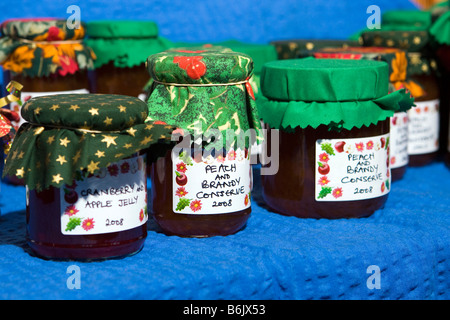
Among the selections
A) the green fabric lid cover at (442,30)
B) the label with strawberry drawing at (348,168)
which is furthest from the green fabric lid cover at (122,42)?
the green fabric lid cover at (442,30)

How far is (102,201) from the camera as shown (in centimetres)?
84

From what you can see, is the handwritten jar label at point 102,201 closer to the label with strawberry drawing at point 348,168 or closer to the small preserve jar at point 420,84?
the label with strawberry drawing at point 348,168

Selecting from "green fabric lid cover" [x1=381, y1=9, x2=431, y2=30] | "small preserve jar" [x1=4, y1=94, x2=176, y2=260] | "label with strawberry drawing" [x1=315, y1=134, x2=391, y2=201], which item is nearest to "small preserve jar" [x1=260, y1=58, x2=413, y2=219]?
"label with strawberry drawing" [x1=315, y1=134, x2=391, y2=201]

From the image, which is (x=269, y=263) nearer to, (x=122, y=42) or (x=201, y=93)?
(x=201, y=93)

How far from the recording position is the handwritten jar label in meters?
0.83

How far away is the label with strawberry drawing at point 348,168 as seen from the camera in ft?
3.33

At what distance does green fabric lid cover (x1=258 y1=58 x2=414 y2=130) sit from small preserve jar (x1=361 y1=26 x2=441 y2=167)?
30 cm

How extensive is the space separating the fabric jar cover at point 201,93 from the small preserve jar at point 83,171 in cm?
7

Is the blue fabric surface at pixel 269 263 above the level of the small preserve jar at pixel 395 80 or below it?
below

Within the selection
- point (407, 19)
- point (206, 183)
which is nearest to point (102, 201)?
point (206, 183)

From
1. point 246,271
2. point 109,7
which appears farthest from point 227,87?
point 109,7

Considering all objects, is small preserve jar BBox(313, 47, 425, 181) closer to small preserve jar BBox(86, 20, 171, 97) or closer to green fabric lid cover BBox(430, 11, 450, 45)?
green fabric lid cover BBox(430, 11, 450, 45)

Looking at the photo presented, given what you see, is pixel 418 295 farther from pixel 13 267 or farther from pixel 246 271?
pixel 13 267

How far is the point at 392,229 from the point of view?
3.32 ft
